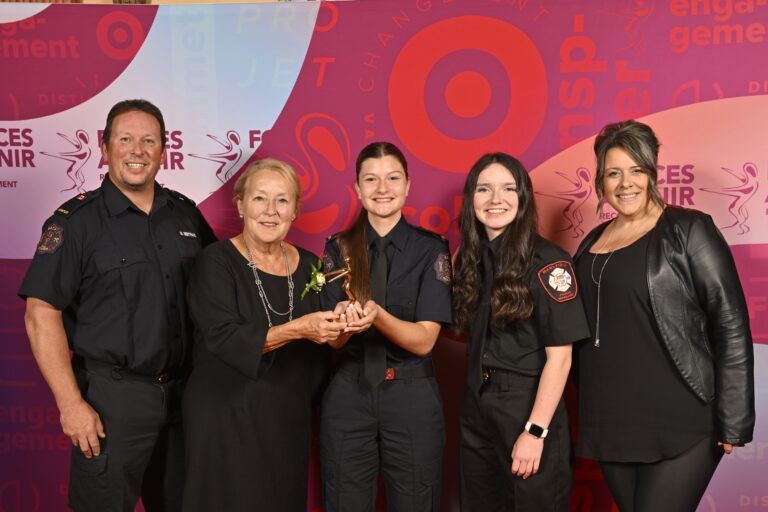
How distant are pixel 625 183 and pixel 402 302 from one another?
88 centimetres

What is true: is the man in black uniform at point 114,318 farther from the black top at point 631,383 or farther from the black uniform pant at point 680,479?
the black uniform pant at point 680,479

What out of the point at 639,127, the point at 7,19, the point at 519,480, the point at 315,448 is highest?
the point at 7,19

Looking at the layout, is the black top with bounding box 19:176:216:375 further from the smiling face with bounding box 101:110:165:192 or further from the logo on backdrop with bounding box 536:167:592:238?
the logo on backdrop with bounding box 536:167:592:238

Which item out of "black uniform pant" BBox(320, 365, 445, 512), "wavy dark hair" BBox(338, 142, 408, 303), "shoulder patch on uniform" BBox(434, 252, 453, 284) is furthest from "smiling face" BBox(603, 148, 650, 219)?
"black uniform pant" BBox(320, 365, 445, 512)

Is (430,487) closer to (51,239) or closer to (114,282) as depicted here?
(114,282)

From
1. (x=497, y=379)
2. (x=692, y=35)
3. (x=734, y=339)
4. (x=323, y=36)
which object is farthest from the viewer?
(x=323, y=36)

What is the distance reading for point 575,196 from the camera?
8.97 feet

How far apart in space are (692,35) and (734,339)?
1.46 m

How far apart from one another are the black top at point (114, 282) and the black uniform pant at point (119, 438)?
8 centimetres

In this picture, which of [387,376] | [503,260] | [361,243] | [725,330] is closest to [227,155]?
[361,243]

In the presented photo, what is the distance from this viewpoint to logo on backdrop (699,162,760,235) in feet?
8.55

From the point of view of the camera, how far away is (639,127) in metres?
2.02

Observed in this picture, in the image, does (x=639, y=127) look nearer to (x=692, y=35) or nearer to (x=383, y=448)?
(x=692, y=35)

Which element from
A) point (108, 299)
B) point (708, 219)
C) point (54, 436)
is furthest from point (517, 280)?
point (54, 436)
